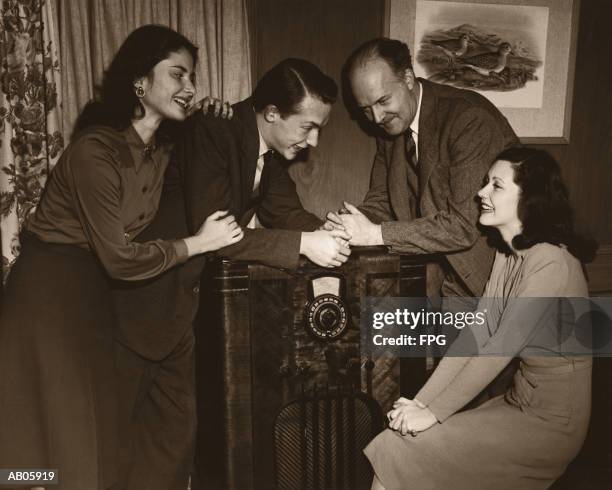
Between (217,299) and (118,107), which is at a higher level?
(118,107)

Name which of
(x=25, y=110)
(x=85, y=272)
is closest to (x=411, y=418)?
(x=85, y=272)

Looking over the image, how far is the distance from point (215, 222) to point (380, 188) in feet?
2.75

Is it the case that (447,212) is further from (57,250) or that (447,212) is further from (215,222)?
(57,250)

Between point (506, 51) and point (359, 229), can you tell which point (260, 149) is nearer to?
point (359, 229)

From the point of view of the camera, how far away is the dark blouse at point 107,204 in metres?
1.64

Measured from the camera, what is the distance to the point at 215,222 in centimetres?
185

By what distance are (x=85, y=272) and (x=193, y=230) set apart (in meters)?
0.38

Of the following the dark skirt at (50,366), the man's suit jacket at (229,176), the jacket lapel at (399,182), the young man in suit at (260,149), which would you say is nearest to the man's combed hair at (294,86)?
the young man in suit at (260,149)

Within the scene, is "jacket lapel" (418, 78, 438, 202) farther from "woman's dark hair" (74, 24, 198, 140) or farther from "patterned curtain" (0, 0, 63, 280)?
"patterned curtain" (0, 0, 63, 280)

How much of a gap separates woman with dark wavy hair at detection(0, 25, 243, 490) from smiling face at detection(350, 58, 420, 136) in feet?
2.03

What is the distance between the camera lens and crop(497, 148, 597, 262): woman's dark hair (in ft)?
5.87

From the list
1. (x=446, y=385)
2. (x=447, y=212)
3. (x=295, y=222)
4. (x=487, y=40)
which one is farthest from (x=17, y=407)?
(x=487, y=40)

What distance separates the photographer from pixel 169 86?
180 cm

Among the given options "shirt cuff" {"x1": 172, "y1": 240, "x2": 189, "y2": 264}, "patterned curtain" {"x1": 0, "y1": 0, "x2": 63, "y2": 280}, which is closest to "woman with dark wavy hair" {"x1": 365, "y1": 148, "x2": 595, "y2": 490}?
"shirt cuff" {"x1": 172, "y1": 240, "x2": 189, "y2": 264}
